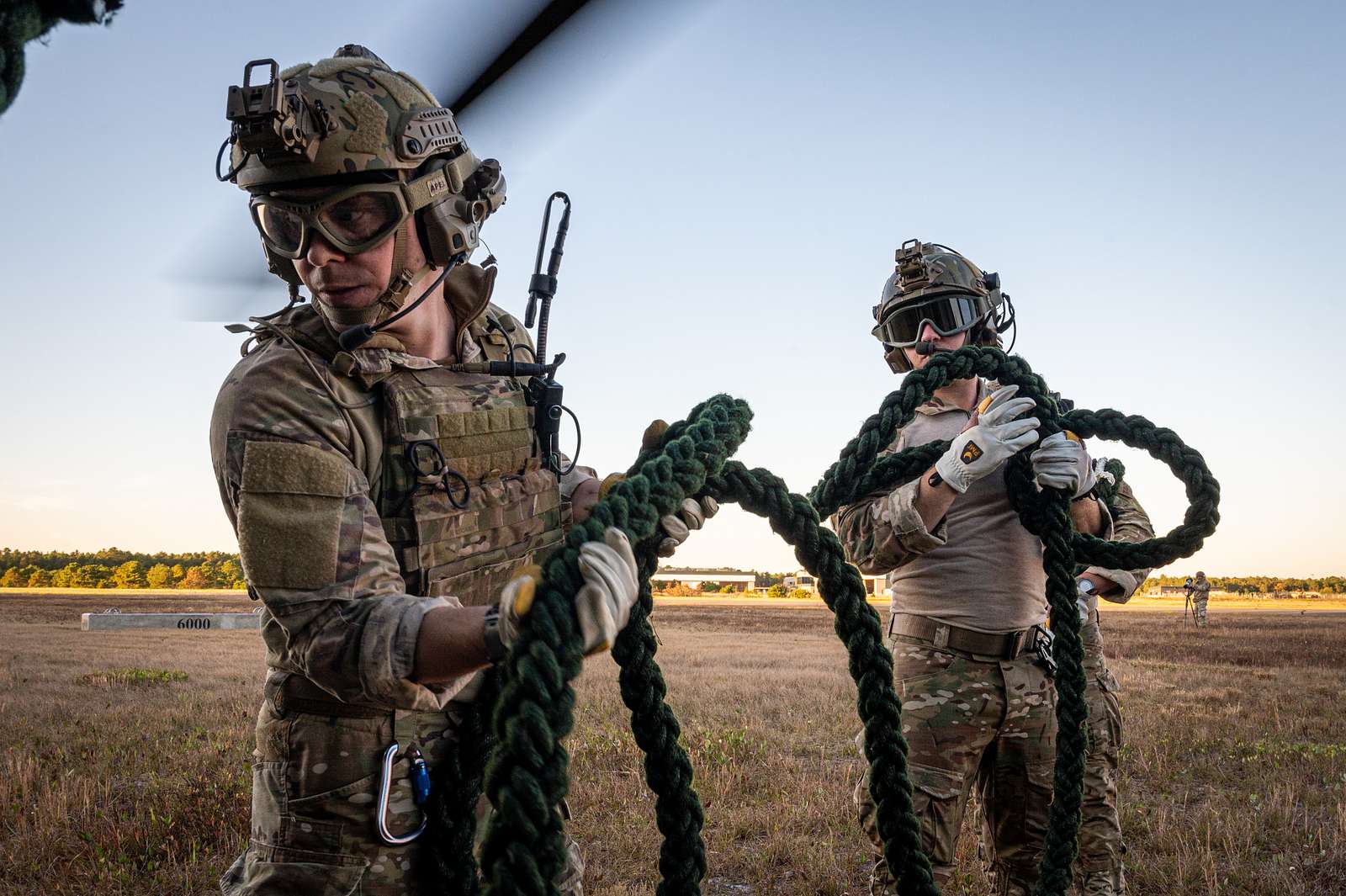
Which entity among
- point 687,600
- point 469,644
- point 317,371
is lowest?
point 687,600

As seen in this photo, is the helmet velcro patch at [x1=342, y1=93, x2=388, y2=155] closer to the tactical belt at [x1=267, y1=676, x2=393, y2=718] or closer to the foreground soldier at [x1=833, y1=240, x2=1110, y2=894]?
the tactical belt at [x1=267, y1=676, x2=393, y2=718]

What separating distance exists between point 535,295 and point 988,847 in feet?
10.5

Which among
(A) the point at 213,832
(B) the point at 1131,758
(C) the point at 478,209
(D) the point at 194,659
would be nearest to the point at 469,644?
(C) the point at 478,209

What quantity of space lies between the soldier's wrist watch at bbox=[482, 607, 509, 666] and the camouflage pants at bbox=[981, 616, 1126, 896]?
10.3 ft

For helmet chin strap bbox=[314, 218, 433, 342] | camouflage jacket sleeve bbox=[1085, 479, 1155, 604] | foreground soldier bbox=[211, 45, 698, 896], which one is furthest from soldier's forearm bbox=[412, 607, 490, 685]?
camouflage jacket sleeve bbox=[1085, 479, 1155, 604]

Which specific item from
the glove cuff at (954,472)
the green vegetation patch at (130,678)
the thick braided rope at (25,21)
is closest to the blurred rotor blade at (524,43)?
the thick braided rope at (25,21)

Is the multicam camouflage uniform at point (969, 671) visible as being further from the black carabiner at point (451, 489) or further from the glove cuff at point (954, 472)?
the black carabiner at point (451, 489)

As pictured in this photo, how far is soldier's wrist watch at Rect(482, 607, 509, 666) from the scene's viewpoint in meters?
1.76

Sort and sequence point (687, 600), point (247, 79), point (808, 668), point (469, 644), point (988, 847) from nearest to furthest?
point (469, 644), point (247, 79), point (988, 847), point (808, 668), point (687, 600)

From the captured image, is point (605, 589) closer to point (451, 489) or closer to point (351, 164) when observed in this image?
point (451, 489)

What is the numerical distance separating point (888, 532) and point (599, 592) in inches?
101

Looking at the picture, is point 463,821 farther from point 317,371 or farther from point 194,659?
point 194,659

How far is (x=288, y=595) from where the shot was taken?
193cm

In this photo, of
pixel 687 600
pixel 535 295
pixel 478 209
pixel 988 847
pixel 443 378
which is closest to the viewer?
pixel 443 378
